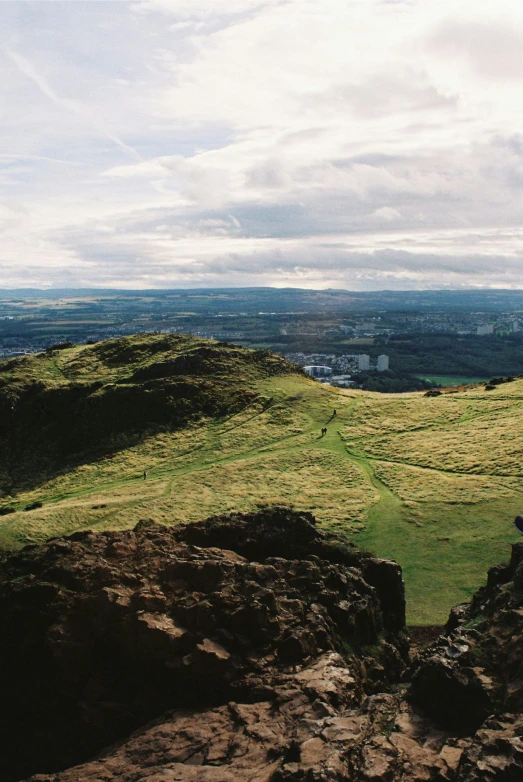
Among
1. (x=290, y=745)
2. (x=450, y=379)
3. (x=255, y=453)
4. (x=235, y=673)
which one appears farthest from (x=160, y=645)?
(x=450, y=379)

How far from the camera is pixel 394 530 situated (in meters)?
37.9

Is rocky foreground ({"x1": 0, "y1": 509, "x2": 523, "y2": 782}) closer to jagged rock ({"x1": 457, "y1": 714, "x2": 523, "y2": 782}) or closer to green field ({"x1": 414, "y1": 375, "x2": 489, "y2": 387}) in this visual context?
jagged rock ({"x1": 457, "y1": 714, "x2": 523, "y2": 782})

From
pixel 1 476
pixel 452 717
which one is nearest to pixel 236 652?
pixel 452 717

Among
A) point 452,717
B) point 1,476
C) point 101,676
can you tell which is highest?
point 452,717

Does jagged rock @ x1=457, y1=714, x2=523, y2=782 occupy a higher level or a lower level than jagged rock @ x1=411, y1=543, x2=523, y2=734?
higher

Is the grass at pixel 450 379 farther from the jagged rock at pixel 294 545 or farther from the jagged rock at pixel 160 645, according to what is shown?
the jagged rock at pixel 160 645

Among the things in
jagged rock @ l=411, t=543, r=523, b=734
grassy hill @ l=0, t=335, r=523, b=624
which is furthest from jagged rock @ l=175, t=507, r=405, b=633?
jagged rock @ l=411, t=543, r=523, b=734

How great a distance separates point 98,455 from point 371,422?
28007 millimetres

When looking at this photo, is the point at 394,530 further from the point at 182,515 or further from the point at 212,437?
the point at 212,437

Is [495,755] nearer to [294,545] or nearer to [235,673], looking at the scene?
[235,673]

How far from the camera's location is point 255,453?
186ft

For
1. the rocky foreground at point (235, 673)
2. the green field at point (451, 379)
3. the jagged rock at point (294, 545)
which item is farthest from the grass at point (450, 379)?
the rocky foreground at point (235, 673)

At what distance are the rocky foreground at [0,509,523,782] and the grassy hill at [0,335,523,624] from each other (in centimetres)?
923

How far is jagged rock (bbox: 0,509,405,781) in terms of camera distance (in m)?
16.7
